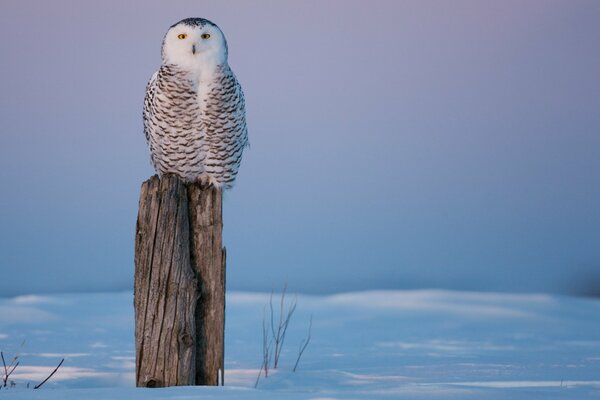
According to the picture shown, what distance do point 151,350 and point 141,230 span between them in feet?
2.28

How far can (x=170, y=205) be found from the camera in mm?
4715

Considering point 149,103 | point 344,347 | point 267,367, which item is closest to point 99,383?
point 267,367

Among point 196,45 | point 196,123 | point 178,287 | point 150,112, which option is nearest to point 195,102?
point 196,123

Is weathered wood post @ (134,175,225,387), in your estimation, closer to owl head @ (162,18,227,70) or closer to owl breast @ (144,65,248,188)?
owl breast @ (144,65,248,188)

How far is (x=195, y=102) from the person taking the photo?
5461mm

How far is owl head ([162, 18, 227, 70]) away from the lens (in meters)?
5.39

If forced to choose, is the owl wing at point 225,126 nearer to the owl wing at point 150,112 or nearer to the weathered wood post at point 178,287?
the owl wing at point 150,112

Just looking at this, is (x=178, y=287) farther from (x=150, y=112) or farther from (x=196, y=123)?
(x=150, y=112)

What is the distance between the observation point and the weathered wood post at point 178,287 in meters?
4.56

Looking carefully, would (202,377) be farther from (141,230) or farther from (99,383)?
(99,383)

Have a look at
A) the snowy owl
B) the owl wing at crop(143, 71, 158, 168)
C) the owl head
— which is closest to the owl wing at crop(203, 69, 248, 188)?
the snowy owl

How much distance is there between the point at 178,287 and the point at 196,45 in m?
1.73

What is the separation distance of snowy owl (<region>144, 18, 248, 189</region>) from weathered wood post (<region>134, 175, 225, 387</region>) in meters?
0.84

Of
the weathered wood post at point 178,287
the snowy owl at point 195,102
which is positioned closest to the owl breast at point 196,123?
the snowy owl at point 195,102
